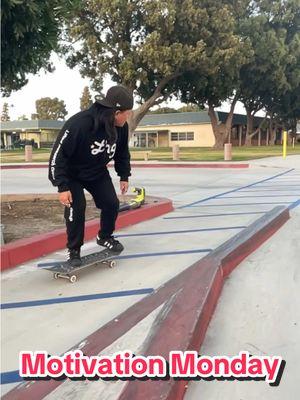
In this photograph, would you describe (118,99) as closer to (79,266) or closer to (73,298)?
(79,266)

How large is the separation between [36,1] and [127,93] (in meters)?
2.19

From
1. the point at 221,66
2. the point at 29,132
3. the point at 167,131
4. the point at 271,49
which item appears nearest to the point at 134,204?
the point at 221,66

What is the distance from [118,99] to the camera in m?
4.54

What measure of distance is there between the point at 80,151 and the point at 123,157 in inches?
31.5

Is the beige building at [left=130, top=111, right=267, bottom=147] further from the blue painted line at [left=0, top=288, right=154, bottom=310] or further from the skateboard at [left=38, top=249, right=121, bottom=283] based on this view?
the blue painted line at [left=0, top=288, right=154, bottom=310]

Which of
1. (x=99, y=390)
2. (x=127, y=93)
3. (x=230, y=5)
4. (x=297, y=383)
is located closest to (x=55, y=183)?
(x=127, y=93)

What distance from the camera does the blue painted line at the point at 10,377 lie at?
2885 millimetres

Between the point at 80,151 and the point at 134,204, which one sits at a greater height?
the point at 80,151

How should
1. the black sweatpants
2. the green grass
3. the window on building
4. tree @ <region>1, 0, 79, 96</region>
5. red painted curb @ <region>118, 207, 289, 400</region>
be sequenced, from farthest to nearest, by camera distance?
the window on building → the green grass → tree @ <region>1, 0, 79, 96</region> → the black sweatpants → red painted curb @ <region>118, 207, 289, 400</region>

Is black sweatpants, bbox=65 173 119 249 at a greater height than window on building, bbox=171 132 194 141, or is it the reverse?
window on building, bbox=171 132 194 141

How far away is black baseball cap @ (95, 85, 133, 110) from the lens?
4.54 meters

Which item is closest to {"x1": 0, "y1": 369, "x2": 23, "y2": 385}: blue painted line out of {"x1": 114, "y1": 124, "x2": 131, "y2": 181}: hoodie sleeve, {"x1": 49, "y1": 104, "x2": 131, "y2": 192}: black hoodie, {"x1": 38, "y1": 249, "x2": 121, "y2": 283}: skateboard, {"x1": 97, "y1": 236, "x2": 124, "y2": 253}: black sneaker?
{"x1": 38, "y1": 249, "x2": 121, "y2": 283}: skateboard

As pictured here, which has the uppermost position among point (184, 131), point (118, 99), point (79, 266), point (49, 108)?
point (49, 108)

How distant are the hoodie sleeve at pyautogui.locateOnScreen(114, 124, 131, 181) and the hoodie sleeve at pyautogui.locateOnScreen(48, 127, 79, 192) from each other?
71 centimetres
